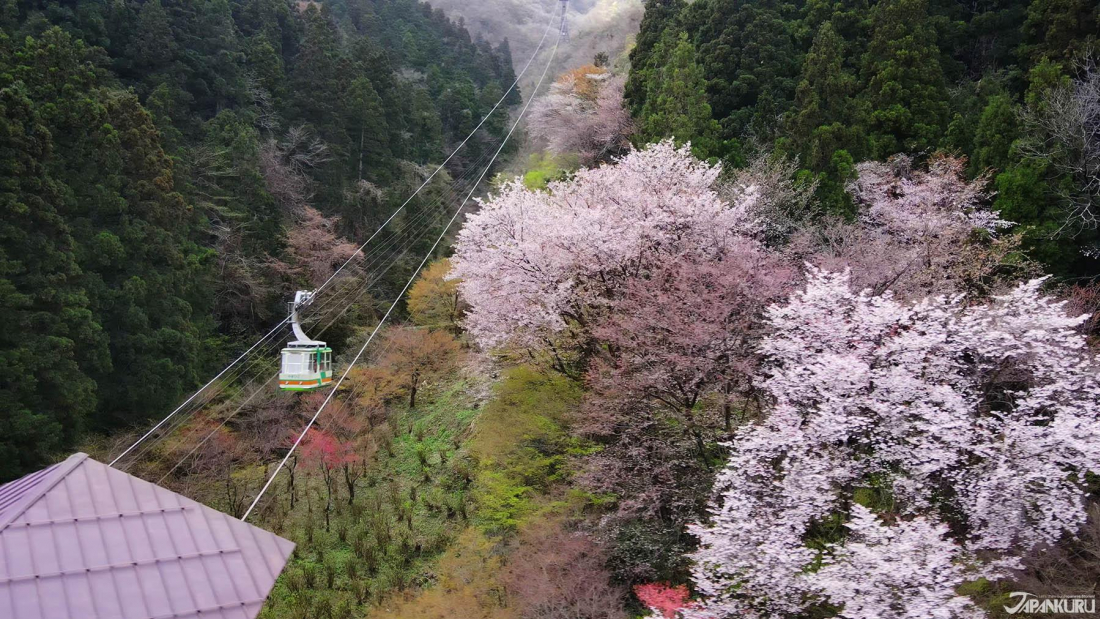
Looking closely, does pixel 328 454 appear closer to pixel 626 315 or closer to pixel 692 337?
pixel 626 315

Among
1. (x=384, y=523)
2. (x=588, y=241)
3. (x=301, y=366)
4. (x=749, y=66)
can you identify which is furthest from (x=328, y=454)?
(x=749, y=66)

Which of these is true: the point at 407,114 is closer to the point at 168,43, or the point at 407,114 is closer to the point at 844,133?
the point at 168,43

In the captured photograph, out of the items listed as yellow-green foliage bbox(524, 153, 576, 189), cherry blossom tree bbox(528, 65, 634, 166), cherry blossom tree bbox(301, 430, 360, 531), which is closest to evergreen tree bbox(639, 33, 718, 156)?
cherry blossom tree bbox(528, 65, 634, 166)

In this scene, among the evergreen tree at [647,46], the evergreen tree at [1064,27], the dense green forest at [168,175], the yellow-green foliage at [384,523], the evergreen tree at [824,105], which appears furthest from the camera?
the evergreen tree at [647,46]

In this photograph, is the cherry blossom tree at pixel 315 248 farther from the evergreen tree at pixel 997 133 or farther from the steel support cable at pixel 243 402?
the evergreen tree at pixel 997 133

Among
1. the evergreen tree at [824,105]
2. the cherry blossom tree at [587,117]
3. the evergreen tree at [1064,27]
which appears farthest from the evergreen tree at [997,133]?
the cherry blossom tree at [587,117]

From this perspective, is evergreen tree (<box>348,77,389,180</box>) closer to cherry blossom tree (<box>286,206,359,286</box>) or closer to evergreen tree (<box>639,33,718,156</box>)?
cherry blossom tree (<box>286,206,359,286</box>)

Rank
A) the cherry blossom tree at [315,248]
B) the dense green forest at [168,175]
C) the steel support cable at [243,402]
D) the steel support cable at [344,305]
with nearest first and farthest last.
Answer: the dense green forest at [168,175] → the steel support cable at [243,402] → the steel support cable at [344,305] → the cherry blossom tree at [315,248]
